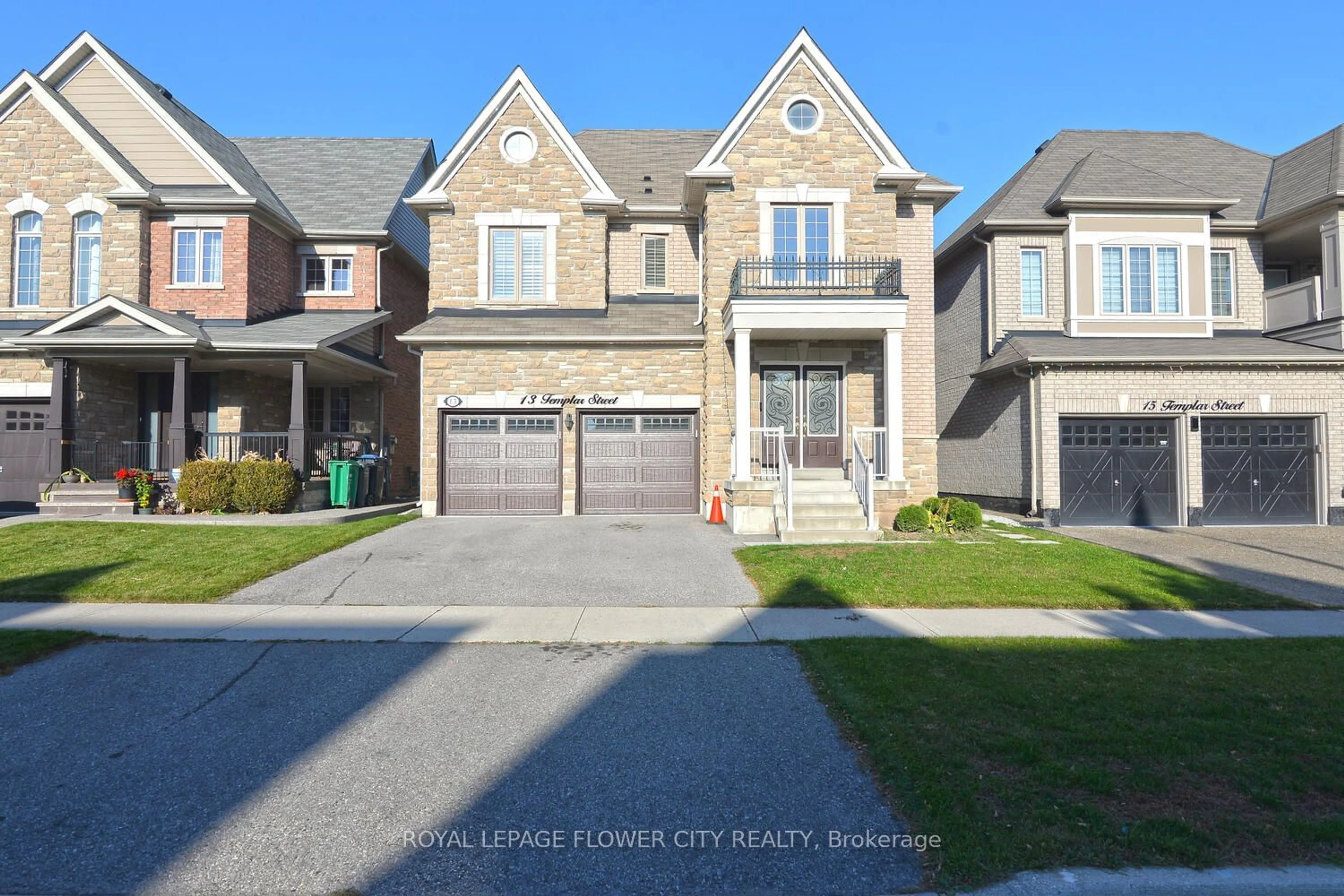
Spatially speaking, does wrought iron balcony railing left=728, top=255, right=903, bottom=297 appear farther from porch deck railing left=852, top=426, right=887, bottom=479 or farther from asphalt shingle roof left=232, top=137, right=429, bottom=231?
asphalt shingle roof left=232, top=137, right=429, bottom=231

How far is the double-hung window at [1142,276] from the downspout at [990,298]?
2524mm

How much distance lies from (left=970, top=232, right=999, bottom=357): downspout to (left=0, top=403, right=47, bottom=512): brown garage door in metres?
23.3

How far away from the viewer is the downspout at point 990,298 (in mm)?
17859

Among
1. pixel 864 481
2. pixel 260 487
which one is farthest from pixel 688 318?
pixel 260 487

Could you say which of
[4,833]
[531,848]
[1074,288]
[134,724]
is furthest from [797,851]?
[1074,288]

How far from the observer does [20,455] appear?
17.0 m

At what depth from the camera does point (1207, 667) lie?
593 centimetres

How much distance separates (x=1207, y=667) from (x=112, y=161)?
23.4 meters

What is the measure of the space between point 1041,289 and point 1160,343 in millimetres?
2999

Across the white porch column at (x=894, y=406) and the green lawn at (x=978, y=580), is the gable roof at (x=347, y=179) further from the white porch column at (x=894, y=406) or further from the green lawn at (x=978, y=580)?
the green lawn at (x=978, y=580)

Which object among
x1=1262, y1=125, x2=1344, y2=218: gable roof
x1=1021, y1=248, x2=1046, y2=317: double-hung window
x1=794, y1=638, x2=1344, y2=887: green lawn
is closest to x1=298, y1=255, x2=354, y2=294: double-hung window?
x1=1021, y1=248, x2=1046, y2=317: double-hung window

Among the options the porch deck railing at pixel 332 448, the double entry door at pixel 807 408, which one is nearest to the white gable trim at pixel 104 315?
the porch deck railing at pixel 332 448

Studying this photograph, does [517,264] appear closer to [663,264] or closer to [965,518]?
[663,264]

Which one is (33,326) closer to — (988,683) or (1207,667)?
(988,683)
